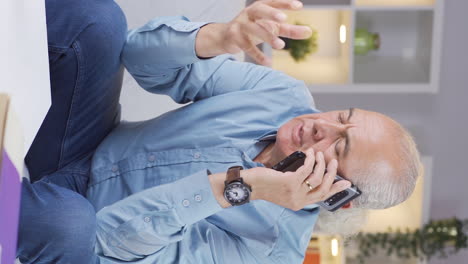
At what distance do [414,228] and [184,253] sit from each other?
1.72 metres

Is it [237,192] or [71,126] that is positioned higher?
[71,126]

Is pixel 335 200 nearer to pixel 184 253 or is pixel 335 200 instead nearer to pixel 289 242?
pixel 289 242

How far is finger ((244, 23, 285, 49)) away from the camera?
1.21 meters

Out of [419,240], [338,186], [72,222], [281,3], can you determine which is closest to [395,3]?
[419,240]

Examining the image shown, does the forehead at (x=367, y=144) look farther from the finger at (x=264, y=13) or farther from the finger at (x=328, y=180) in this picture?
the finger at (x=264, y=13)

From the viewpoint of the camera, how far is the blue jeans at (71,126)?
1218 mm

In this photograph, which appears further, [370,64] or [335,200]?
[370,64]

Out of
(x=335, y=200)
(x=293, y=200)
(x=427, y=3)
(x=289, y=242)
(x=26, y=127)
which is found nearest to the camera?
(x=26, y=127)

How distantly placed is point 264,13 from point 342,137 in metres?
0.43

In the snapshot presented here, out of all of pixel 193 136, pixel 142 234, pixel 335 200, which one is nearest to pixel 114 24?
pixel 193 136

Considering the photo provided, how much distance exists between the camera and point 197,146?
1.64 m

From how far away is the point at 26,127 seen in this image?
1.00 m

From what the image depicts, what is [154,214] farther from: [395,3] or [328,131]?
[395,3]

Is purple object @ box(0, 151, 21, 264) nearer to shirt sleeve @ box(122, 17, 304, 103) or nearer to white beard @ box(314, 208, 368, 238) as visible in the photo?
shirt sleeve @ box(122, 17, 304, 103)
